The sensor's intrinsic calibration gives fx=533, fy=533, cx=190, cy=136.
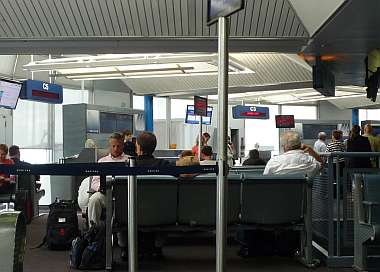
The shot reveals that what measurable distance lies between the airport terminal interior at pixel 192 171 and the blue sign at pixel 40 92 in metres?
0.04

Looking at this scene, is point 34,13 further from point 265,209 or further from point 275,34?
point 265,209

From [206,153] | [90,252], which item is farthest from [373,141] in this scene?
[90,252]

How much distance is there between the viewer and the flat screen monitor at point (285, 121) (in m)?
16.1

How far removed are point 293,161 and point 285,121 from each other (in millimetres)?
10953

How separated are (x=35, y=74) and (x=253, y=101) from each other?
9.12 metres

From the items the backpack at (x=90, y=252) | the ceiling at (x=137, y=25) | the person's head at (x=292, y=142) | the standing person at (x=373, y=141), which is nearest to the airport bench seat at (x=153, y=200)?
the backpack at (x=90, y=252)

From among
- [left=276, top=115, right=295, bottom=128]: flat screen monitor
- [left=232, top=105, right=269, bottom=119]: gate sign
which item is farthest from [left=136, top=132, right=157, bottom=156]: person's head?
[left=232, top=105, right=269, bottom=119]: gate sign

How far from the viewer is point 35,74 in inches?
559

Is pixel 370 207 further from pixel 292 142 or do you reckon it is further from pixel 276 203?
pixel 292 142

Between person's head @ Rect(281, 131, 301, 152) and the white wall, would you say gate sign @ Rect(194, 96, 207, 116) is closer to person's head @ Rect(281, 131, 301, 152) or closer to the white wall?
person's head @ Rect(281, 131, 301, 152)

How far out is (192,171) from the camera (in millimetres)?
2945

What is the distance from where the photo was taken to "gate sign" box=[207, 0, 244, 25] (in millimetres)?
2498

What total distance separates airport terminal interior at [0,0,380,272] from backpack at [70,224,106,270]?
0.01 meters

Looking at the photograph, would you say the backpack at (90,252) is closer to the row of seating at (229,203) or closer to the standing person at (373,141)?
the row of seating at (229,203)
